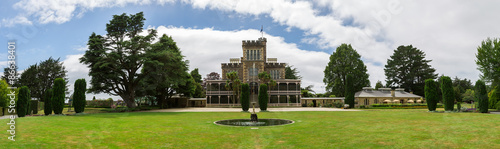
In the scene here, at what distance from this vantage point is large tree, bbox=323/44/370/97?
5888 cm

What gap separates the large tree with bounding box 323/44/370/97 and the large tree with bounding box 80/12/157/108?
3770cm

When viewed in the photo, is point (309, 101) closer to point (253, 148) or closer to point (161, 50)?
point (161, 50)

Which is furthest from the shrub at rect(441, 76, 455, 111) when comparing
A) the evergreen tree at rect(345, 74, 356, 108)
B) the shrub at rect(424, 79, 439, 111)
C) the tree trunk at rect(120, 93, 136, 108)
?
the tree trunk at rect(120, 93, 136, 108)

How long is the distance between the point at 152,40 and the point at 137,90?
7905 mm

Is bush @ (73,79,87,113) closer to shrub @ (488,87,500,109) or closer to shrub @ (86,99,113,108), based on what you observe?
shrub @ (86,99,113,108)

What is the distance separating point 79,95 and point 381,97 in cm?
4844

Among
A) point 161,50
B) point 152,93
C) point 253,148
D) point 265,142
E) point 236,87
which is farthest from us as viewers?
point 236,87

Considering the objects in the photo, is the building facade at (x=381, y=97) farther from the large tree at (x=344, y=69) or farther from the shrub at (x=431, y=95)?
the shrub at (x=431, y=95)

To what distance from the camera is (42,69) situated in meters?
54.1

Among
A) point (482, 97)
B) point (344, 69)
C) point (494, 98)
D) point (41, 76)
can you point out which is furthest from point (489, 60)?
point (41, 76)

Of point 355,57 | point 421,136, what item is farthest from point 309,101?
point 421,136

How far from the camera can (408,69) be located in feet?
232

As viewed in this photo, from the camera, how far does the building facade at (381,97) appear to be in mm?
52325

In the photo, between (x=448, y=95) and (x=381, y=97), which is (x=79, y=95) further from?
(x=381, y=97)
